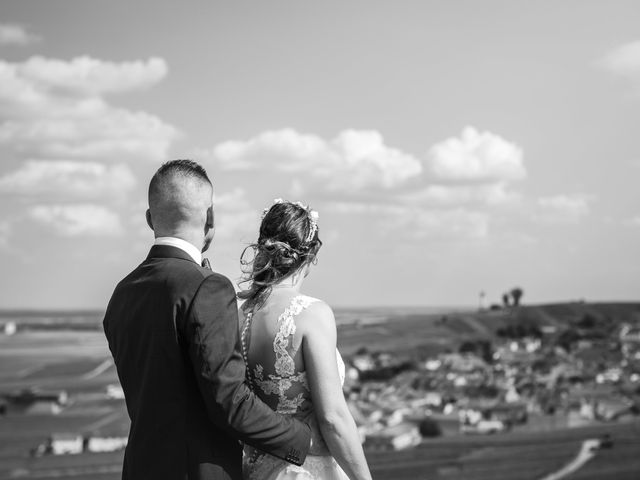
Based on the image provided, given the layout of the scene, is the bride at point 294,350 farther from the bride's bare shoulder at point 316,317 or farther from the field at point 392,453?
the field at point 392,453

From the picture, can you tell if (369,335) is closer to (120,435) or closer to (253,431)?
(120,435)

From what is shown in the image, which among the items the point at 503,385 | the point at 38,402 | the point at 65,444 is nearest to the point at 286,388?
the point at 65,444

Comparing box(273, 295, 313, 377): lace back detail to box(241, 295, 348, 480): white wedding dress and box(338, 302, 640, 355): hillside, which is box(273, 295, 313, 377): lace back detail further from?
box(338, 302, 640, 355): hillside

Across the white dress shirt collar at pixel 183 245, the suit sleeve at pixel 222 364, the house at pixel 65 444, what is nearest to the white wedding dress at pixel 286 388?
the suit sleeve at pixel 222 364

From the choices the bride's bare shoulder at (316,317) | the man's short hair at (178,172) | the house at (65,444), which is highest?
the man's short hair at (178,172)

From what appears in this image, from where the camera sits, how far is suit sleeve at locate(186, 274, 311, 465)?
2484mm

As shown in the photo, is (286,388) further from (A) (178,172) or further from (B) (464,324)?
(B) (464,324)

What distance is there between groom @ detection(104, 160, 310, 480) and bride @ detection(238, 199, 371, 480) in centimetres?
16

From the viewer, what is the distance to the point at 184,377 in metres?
2.58

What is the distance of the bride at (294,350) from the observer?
2.85 m

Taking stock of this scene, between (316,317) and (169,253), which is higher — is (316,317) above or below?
below

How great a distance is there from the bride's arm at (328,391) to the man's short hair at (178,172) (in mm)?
602

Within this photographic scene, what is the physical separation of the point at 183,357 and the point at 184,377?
0.06m

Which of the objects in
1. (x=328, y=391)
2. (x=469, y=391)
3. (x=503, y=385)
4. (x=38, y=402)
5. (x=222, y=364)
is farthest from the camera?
(x=38, y=402)
